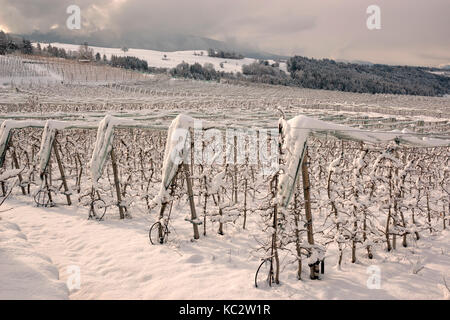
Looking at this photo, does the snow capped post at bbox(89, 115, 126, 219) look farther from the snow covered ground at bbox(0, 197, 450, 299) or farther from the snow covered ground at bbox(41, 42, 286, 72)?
the snow covered ground at bbox(41, 42, 286, 72)

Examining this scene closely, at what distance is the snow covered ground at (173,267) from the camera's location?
12.5 ft

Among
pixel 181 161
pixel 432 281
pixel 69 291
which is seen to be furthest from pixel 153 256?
pixel 432 281

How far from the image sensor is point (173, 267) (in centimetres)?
454

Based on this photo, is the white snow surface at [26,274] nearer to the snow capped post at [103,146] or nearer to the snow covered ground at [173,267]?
the snow covered ground at [173,267]

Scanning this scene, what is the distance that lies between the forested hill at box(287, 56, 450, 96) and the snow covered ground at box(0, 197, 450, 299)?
2648 inches

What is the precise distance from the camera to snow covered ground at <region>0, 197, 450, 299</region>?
3803mm

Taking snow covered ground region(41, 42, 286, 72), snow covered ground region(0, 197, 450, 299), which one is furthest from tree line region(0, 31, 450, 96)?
snow covered ground region(0, 197, 450, 299)

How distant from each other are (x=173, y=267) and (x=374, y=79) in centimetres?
8520

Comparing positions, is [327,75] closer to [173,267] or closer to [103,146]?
[103,146]

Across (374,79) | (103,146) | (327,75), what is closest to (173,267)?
(103,146)

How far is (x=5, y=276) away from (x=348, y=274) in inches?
200

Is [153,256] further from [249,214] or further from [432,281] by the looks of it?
[432,281]

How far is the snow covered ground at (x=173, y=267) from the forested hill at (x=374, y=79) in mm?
67256
